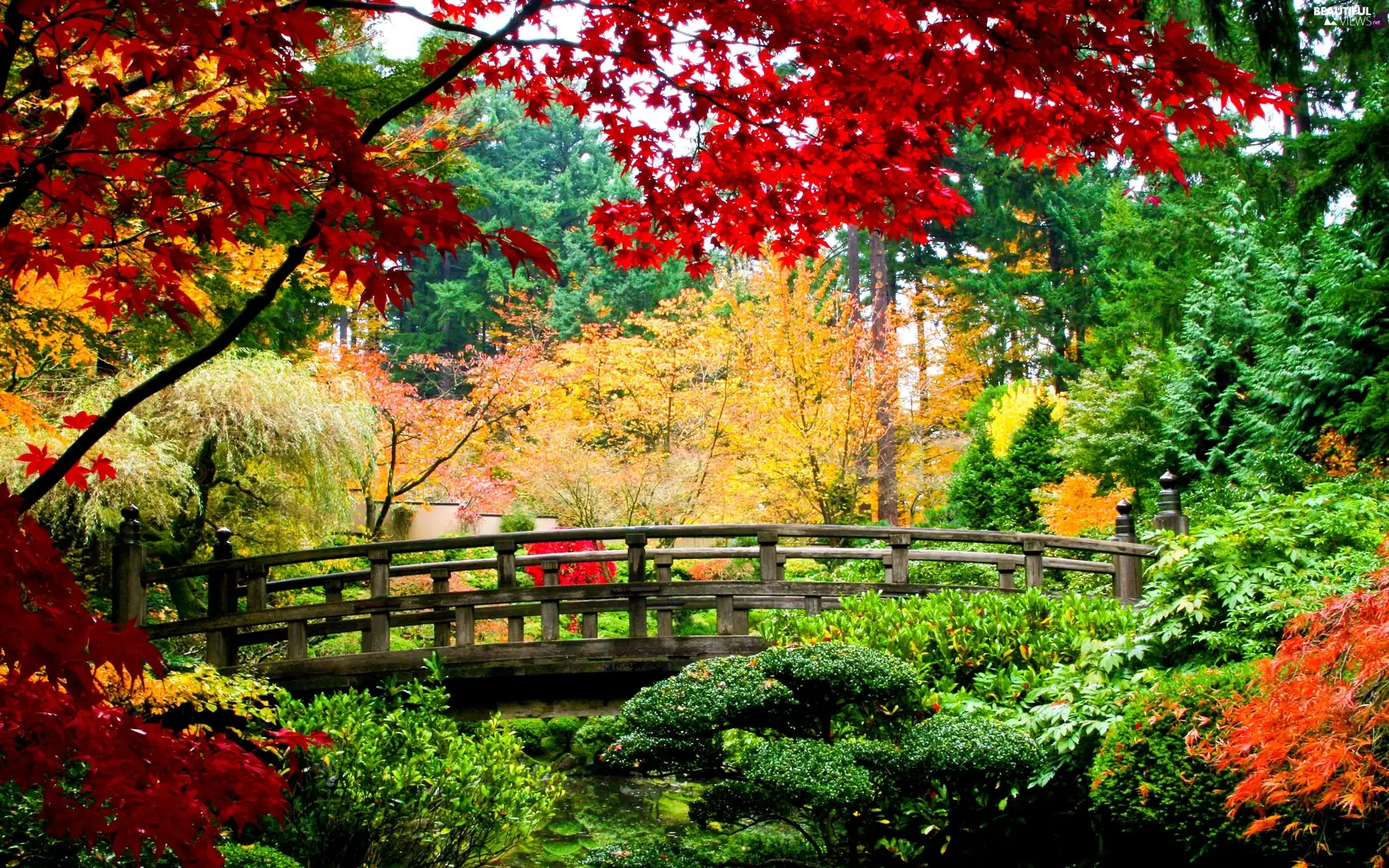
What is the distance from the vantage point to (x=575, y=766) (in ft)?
29.1

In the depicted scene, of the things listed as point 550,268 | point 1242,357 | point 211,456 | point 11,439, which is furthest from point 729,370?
point 550,268

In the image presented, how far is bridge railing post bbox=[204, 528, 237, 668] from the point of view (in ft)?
25.7

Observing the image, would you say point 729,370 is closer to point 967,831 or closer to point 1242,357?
point 1242,357

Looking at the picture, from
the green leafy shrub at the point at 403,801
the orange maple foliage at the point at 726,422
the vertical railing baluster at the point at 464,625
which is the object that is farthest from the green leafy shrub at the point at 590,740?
the orange maple foliage at the point at 726,422

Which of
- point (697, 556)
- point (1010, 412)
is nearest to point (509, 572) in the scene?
point (697, 556)

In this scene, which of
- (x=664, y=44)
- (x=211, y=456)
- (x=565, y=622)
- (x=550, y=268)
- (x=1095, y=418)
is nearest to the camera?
(x=550, y=268)

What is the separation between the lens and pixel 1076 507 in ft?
55.3

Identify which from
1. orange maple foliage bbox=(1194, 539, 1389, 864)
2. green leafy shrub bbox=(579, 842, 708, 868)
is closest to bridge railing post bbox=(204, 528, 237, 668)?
green leafy shrub bbox=(579, 842, 708, 868)

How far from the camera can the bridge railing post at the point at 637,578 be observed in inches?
324

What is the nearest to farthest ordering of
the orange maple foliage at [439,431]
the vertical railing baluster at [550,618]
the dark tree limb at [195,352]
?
1. the dark tree limb at [195,352]
2. the vertical railing baluster at [550,618]
3. the orange maple foliage at [439,431]

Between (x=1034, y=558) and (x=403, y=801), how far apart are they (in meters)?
5.58

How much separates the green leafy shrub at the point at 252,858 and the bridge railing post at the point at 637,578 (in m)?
3.53

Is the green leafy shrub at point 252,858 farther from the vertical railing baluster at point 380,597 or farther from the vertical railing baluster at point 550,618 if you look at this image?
the vertical railing baluster at point 550,618

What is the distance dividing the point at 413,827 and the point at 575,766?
10.6 feet
